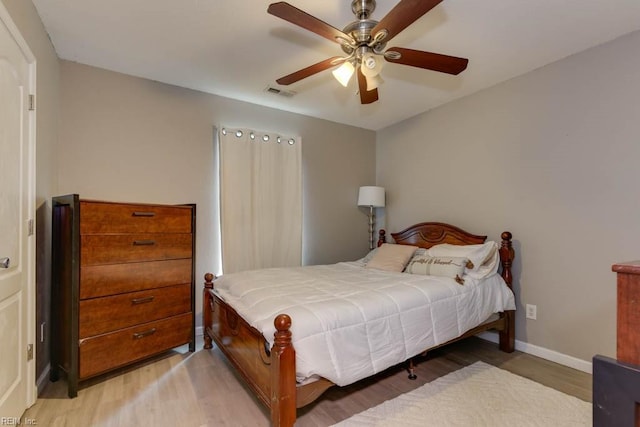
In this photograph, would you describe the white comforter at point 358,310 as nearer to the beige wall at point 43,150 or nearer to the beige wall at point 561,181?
the beige wall at point 561,181

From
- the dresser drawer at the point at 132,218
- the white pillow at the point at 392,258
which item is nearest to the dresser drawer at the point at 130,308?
the dresser drawer at the point at 132,218

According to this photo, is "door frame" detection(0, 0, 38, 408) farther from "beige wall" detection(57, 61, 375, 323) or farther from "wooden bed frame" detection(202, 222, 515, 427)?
"wooden bed frame" detection(202, 222, 515, 427)

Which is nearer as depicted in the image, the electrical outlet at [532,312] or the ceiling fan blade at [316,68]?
the ceiling fan blade at [316,68]

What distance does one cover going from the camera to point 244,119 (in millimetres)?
3434

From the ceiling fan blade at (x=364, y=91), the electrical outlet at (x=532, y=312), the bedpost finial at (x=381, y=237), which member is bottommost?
the electrical outlet at (x=532, y=312)

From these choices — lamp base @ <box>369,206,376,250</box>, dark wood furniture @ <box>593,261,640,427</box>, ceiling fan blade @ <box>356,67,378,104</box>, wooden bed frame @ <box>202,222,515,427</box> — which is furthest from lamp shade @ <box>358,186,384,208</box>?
dark wood furniture @ <box>593,261,640,427</box>

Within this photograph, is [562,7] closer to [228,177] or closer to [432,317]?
[432,317]

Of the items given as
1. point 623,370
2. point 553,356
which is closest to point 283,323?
point 623,370

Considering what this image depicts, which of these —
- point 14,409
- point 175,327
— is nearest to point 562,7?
point 175,327

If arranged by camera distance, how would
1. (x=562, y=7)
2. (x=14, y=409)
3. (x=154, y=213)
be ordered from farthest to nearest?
(x=154, y=213), (x=562, y=7), (x=14, y=409)

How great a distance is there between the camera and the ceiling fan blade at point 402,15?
138 cm

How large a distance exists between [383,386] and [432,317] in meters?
0.58

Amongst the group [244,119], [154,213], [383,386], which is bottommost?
[383,386]

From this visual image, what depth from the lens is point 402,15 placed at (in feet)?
4.85
